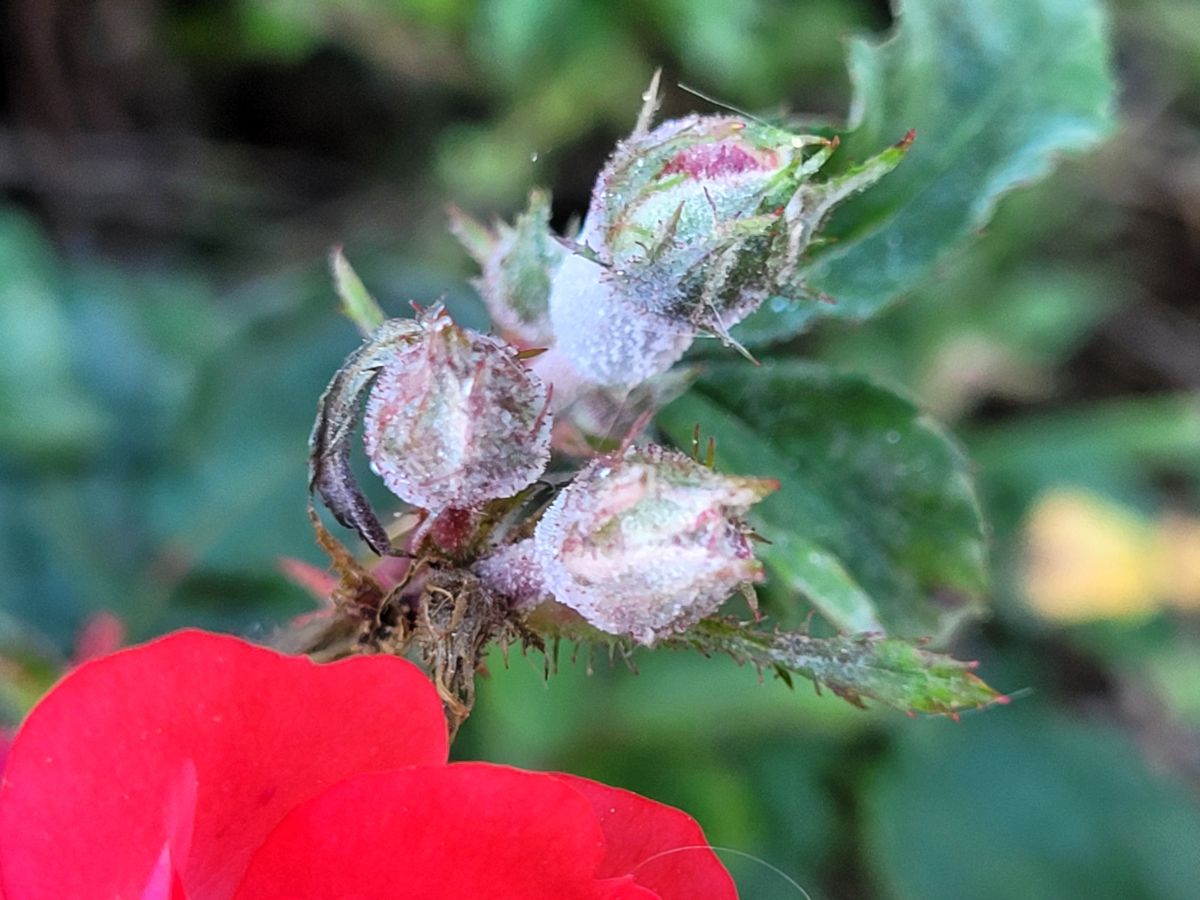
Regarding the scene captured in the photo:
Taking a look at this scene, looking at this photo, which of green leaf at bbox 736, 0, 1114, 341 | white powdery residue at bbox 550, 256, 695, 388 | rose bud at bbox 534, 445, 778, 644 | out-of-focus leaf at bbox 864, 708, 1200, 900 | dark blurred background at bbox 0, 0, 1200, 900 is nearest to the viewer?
rose bud at bbox 534, 445, 778, 644

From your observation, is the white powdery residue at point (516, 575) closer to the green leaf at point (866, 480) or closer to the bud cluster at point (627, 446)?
the bud cluster at point (627, 446)

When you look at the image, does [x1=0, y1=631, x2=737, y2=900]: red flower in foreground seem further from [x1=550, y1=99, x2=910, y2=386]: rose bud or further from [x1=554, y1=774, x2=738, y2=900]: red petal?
[x1=550, y1=99, x2=910, y2=386]: rose bud

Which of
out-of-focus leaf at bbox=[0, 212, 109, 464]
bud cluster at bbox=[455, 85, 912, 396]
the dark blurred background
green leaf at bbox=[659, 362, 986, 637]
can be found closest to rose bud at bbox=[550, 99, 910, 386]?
bud cluster at bbox=[455, 85, 912, 396]

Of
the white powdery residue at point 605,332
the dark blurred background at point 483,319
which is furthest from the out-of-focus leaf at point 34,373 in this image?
the white powdery residue at point 605,332

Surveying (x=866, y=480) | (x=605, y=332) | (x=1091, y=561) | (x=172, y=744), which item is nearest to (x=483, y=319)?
(x=866, y=480)

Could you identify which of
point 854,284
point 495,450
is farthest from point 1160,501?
point 495,450

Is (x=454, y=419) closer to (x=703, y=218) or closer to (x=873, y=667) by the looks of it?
(x=703, y=218)
